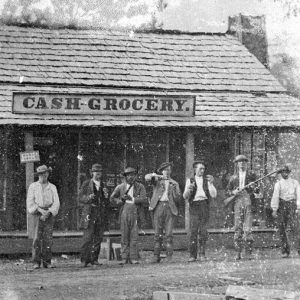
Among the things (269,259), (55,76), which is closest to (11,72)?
(55,76)

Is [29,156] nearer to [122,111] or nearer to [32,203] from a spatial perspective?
[122,111]

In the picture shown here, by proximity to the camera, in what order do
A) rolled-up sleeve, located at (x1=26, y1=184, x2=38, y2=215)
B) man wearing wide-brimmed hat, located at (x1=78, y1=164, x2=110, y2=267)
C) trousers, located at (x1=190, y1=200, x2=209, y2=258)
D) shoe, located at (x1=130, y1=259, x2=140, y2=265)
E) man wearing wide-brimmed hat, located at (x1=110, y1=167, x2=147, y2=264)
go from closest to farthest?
rolled-up sleeve, located at (x1=26, y1=184, x2=38, y2=215)
man wearing wide-brimmed hat, located at (x1=78, y1=164, x2=110, y2=267)
shoe, located at (x1=130, y1=259, x2=140, y2=265)
man wearing wide-brimmed hat, located at (x1=110, y1=167, x2=147, y2=264)
trousers, located at (x1=190, y1=200, x2=209, y2=258)

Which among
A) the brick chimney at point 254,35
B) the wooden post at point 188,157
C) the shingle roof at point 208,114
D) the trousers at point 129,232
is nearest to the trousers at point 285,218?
the shingle roof at point 208,114

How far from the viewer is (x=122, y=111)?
15.3m

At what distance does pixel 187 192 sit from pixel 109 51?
5.15 meters

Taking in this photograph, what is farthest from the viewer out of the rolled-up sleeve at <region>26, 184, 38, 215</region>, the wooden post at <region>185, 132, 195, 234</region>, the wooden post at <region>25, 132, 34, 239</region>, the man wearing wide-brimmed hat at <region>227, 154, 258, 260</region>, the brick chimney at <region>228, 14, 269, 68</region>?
the brick chimney at <region>228, 14, 269, 68</region>

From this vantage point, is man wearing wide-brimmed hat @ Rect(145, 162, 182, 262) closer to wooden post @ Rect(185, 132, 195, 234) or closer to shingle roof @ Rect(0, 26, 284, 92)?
wooden post @ Rect(185, 132, 195, 234)

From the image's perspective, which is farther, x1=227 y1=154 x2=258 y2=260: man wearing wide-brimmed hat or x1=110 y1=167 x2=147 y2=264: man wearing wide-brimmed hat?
x1=227 y1=154 x2=258 y2=260: man wearing wide-brimmed hat

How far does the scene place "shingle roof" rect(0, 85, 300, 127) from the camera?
14.7 m

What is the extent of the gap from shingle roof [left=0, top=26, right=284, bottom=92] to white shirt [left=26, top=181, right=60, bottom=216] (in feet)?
12.4

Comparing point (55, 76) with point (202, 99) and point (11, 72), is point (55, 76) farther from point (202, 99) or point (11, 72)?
point (202, 99)

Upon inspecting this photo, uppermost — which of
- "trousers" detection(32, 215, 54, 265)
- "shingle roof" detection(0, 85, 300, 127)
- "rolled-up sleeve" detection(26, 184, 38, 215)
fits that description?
"shingle roof" detection(0, 85, 300, 127)

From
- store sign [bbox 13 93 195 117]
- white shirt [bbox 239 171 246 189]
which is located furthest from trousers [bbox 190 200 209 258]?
store sign [bbox 13 93 195 117]

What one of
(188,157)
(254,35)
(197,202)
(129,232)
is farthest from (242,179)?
(254,35)
